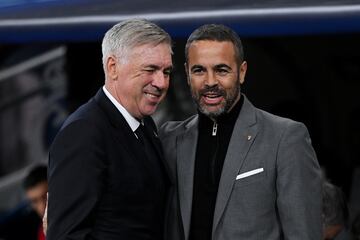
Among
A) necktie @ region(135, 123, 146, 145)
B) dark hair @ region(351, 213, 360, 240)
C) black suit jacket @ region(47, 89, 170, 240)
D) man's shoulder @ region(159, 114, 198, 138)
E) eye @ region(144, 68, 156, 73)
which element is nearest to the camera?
black suit jacket @ region(47, 89, 170, 240)

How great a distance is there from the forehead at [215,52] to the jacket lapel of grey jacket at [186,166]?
279 mm

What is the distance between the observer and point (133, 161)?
10.8ft

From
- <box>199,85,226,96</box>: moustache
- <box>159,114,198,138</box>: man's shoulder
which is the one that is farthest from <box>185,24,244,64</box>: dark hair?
<box>159,114,198,138</box>: man's shoulder

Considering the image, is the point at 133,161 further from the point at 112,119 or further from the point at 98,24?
the point at 98,24

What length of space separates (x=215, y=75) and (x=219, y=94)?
0.21 ft

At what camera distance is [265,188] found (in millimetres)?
3324

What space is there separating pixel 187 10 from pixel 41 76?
219 inches

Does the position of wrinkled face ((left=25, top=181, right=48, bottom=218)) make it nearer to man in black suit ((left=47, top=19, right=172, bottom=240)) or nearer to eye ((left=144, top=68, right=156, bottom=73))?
man in black suit ((left=47, top=19, right=172, bottom=240))

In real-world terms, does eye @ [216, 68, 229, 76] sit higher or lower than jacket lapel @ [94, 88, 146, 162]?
higher

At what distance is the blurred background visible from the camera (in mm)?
4668

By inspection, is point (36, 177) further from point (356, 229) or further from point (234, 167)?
point (234, 167)

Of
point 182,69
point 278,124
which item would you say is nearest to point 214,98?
point 278,124

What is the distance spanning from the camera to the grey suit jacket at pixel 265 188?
3.31m

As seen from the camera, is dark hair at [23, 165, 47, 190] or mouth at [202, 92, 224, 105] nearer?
mouth at [202, 92, 224, 105]
